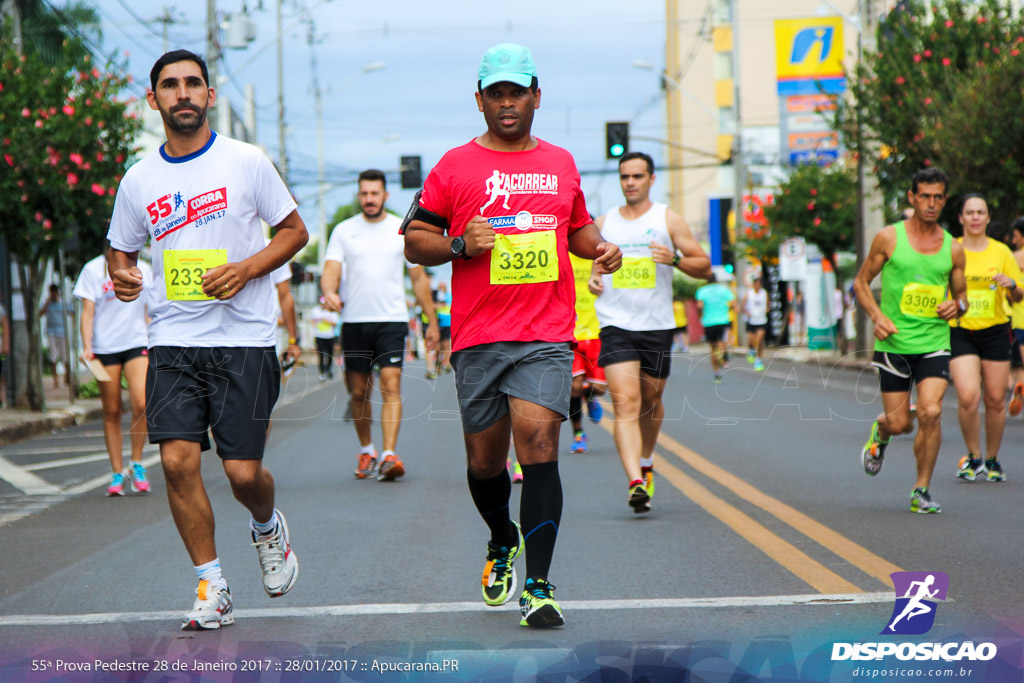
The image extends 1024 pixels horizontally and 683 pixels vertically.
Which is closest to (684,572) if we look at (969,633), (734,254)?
(969,633)

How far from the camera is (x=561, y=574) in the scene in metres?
6.20

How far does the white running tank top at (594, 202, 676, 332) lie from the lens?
830 cm

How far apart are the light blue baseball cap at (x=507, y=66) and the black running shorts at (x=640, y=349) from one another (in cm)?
334

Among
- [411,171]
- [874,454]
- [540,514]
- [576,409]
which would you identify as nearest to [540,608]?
[540,514]

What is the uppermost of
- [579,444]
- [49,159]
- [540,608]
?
[49,159]

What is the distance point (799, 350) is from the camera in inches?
1500

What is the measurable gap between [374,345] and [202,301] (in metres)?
5.00

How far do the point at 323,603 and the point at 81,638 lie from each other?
1039mm

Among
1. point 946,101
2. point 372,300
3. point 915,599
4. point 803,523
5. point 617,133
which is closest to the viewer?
point 915,599

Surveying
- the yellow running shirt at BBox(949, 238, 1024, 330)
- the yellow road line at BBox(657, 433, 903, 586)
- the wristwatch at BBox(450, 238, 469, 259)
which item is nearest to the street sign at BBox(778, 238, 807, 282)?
the yellow road line at BBox(657, 433, 903, 586)

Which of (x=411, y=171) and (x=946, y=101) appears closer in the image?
(x=946, y=101)

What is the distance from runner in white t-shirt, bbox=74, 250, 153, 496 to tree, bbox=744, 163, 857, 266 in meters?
28.3

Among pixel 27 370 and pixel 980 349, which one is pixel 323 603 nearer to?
pixel 980 349

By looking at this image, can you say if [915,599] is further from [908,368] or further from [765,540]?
[908,368]
